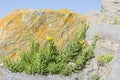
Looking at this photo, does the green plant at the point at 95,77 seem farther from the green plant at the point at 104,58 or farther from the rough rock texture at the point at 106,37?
the rough rock texture at the point at 106,37

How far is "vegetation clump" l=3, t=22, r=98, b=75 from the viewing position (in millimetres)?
10641

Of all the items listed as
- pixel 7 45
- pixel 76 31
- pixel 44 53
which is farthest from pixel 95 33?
pixel 7 45

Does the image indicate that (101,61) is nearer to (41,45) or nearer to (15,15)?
(41,45)

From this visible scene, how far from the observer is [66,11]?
41.8ft

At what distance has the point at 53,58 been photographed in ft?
36.1

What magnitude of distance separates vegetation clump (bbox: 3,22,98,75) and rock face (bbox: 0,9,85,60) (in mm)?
464

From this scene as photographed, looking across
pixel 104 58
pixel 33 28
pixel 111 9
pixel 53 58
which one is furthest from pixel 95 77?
pixel 111 9

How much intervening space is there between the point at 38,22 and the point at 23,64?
79.8 inches

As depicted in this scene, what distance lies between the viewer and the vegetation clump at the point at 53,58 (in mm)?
10641

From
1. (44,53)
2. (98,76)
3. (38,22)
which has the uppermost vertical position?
(38,22)

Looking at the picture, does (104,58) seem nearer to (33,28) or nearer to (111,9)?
(33,28)

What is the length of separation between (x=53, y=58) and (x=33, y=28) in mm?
1676

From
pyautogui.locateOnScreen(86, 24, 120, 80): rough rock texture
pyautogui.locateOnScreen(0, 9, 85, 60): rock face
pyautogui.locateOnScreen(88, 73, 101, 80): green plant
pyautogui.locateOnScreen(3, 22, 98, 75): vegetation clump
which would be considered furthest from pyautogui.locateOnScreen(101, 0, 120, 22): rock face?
pyautogui.locateOnScreen(88, 73, 101, 80): green plant

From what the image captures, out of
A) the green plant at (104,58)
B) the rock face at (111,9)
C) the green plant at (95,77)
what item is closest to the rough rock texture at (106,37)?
the green plant at (104,58)
